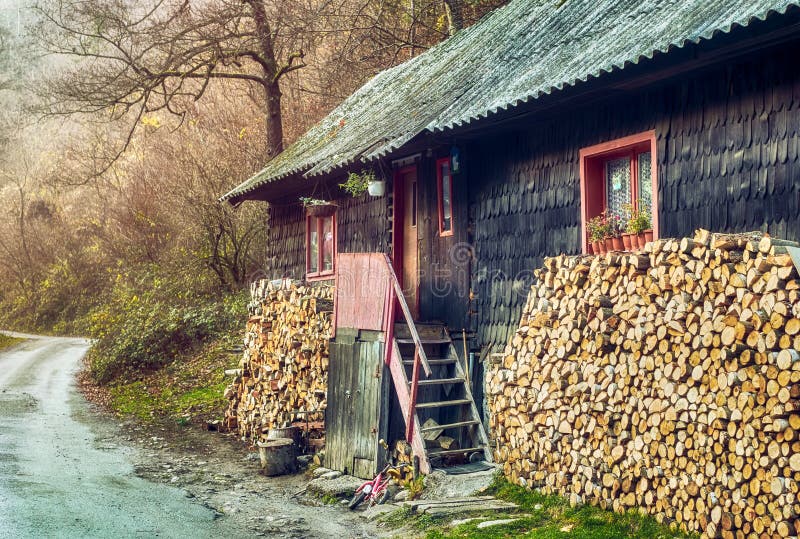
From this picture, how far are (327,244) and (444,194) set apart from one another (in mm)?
4088

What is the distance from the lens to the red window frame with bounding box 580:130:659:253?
30.5 ft

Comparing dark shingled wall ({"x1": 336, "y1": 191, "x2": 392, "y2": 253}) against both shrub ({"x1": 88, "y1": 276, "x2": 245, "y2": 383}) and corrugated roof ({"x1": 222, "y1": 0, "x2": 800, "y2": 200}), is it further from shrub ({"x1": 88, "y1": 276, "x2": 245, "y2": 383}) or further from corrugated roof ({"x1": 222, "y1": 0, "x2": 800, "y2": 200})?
shrub ({"x1": 88, "y1": 276, "x2": 245, "y2": 383})

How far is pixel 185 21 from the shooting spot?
2414cm

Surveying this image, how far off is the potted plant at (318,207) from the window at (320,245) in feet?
0.58

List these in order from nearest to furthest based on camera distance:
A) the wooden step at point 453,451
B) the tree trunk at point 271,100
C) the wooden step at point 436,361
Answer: the wooden step at point 453,451 < the wooden step at point 436,361 < the tree trunk at point 271,100

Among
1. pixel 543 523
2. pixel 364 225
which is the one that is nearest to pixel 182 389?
pixel 364 225

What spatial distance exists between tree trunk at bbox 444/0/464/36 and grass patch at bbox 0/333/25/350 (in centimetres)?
1940

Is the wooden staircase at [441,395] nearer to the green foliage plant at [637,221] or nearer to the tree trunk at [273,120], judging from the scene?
the green foliage plant at [637,221]

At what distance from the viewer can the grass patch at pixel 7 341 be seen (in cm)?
3206

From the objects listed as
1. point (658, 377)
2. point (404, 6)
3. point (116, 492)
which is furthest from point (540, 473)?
point (404, 6)

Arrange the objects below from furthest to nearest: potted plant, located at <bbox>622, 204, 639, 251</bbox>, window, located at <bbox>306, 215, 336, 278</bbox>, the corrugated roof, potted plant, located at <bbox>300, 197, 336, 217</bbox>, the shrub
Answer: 1. the shrub
2. window, located at <bbox>306, 215, 336, 278</bbox>
3. potted plant, located at <bbox>300, 197, 336, 217</bbox>
4. potted plant, located at <bbox>622, 204, 639, 251</bbox>
5. the corrugated roof

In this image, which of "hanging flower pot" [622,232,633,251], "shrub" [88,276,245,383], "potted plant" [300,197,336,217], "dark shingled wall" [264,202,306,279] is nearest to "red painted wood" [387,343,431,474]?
"hanging flower pot" [622,232,633,251]

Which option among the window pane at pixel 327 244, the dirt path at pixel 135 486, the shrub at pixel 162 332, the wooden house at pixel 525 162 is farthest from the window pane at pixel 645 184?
the shrub at pixel 162 332

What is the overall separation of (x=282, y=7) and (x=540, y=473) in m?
19.0
